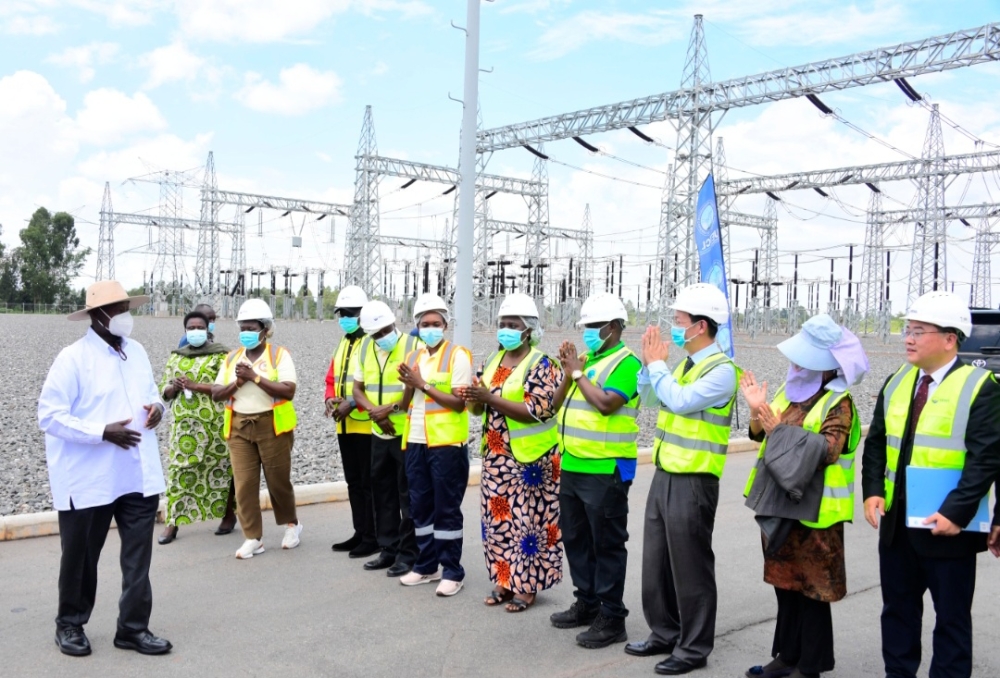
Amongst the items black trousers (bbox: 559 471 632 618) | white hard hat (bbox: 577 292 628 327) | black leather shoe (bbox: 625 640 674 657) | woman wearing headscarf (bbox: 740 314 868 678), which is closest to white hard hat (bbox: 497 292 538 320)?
white hard hat (bbox: 577 292 628 327)

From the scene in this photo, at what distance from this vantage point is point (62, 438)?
4.54m

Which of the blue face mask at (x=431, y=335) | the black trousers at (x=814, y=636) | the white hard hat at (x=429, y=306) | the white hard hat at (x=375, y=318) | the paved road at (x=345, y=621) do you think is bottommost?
the paved road at (x=345, y=621)

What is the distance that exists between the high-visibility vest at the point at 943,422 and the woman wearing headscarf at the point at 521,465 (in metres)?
1.95

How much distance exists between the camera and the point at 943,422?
3762 millimetres

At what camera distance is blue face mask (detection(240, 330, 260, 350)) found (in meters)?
6.39

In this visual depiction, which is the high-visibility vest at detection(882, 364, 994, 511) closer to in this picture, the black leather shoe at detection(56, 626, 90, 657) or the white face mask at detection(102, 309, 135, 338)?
the white face mask at detection(102, 309, 135, 338)

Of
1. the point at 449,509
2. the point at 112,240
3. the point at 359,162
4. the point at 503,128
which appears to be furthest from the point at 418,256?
the point at 449,509

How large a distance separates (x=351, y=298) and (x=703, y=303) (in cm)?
307

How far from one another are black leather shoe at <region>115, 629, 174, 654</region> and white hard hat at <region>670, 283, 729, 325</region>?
10.1 feet

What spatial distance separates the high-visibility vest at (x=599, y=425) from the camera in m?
4.78

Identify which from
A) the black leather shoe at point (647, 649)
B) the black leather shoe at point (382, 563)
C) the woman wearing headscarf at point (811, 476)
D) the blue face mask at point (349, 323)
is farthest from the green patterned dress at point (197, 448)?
the woman wearing headscarf at point (811, 476)

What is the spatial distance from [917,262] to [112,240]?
158 ft

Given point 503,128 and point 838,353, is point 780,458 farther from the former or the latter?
point 503,128

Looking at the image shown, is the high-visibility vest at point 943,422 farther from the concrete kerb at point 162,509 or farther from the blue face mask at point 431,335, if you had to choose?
the concrete kerb at point 162,509
